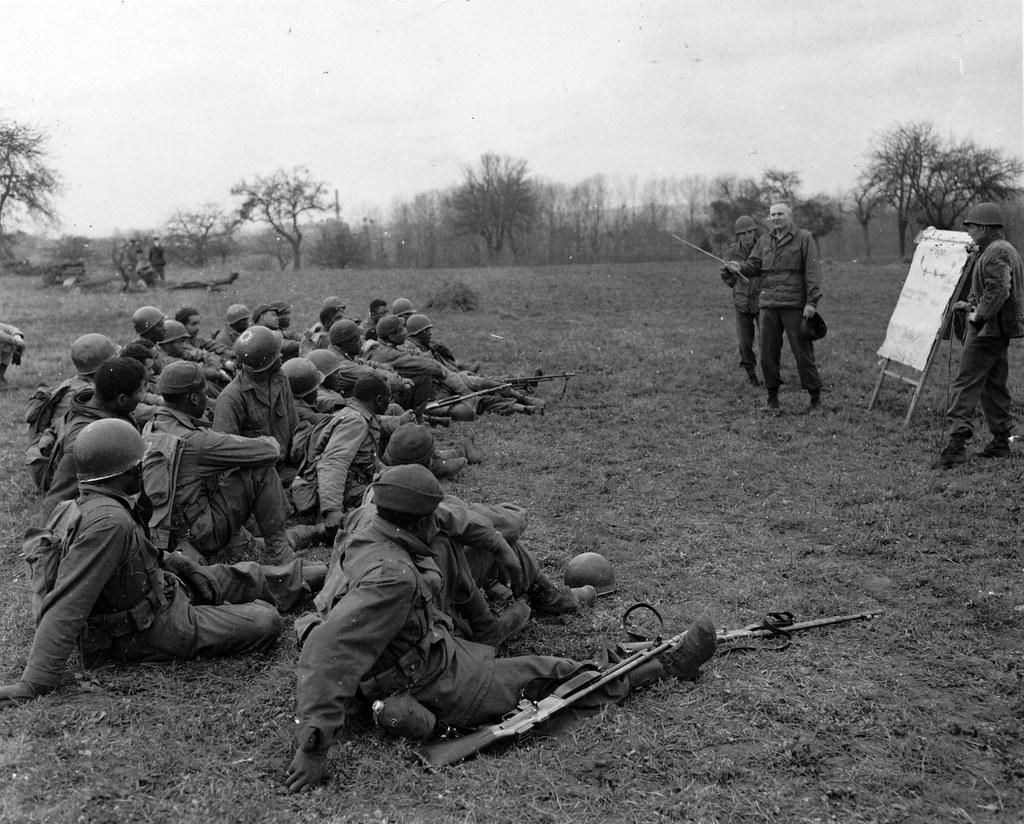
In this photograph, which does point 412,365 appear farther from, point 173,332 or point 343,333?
point 173,332

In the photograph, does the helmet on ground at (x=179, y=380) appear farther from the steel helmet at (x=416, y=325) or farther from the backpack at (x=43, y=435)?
the steel helmet at (x=416, y=325)

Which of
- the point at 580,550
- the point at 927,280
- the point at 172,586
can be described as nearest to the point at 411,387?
the point at 580,550

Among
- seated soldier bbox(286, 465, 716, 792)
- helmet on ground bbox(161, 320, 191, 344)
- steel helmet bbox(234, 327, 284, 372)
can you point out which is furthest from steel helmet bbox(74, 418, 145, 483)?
helmet on ground bbox(161, 320, 191, 344)

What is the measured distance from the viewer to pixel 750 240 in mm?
13273

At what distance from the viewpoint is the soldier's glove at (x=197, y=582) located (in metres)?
5.86

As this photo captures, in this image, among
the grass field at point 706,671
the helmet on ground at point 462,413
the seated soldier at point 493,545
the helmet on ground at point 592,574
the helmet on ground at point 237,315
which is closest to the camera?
the grass field at point 706,671

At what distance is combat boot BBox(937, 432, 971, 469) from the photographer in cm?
883

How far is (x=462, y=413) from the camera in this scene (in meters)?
11.7

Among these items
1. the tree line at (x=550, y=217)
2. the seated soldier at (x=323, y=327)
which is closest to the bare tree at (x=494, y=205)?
the tree line at (x=550, y=217)

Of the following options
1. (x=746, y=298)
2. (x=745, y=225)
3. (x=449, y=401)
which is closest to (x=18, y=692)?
(x=449, y=401)

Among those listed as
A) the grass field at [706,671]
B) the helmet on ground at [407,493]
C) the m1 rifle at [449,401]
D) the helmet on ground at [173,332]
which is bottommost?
the grass field at [706,671]

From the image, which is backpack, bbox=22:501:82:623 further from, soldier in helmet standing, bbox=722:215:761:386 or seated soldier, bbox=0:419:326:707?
soldier in helmet standing, bbox=722:215:761:386

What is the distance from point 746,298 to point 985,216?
418 cm

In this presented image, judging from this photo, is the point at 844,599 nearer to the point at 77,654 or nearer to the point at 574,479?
the point at 574,479
